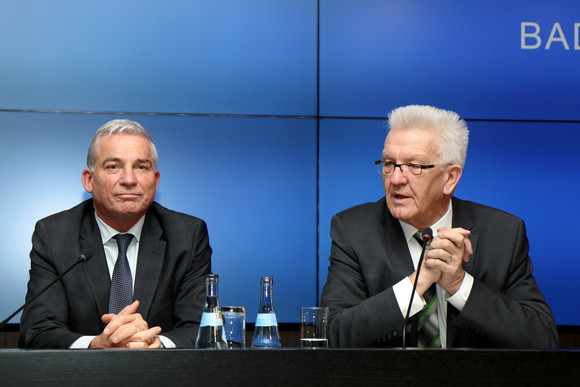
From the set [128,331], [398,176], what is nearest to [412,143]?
[398,176]

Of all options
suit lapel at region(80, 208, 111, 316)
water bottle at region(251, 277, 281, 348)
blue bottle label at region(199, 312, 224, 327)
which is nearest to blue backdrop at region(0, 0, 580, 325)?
suit lapel at region(80, 208, 111, 316)

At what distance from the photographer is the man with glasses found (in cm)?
197

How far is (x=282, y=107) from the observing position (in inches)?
A: 122

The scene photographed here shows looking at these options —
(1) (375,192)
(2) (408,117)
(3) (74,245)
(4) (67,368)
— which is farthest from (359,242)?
(4) (67,368)

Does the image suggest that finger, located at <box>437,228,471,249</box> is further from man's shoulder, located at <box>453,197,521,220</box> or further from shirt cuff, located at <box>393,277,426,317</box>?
man's shoulder, located at <box>453,197,521,220</box>

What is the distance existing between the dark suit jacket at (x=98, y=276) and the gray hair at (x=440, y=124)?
89cm

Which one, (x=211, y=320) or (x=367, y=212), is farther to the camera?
(x=367, y=212)

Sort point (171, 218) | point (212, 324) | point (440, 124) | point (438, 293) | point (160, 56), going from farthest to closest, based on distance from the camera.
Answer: point (160, 56)
point (171, 218)
point (440, 124)
point (438, 293)
point (212, 324)

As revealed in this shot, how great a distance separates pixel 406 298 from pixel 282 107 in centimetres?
140

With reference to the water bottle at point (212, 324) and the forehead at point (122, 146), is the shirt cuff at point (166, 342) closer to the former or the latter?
the water bottle at point (212, 324)

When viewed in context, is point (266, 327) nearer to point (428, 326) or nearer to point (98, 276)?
point (428, 326)

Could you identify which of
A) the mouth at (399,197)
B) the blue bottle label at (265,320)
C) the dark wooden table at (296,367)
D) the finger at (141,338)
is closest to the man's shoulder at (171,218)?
the finger at (141,338)

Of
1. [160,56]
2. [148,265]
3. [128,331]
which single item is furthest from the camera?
[160,56]

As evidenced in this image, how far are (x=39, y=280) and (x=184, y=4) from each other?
57.5 inches
